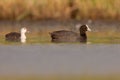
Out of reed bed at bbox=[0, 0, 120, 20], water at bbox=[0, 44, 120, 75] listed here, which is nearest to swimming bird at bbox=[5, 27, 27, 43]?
water at bbox=[0, 44, 120, 75]

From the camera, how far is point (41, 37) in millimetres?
15047

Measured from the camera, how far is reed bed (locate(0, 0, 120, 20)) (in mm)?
17688

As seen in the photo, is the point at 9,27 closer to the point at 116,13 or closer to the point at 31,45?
the point at 116,13

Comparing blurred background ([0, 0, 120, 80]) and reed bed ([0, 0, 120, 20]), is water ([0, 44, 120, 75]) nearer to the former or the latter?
blurred background ([0, 0, 120, 80])

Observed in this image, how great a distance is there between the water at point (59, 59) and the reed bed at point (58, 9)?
4.44 meters

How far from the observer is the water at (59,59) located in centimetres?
1042

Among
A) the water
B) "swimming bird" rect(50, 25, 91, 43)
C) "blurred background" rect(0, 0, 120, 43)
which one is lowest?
the water

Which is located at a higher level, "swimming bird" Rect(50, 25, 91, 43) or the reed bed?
the reed bed

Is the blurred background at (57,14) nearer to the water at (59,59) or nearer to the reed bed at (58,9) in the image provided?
the reed bed at (58,9)

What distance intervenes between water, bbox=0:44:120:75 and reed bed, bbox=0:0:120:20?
14.6 feet

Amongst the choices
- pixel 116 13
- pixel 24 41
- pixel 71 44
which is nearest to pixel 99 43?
pixel 71 44

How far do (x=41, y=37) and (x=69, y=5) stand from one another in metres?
3.20

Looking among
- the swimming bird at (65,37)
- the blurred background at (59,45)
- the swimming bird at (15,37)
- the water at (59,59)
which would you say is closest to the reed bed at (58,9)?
the blurred background at (59,45)

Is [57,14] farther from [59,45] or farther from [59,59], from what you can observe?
[59,59]
